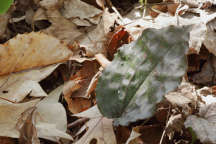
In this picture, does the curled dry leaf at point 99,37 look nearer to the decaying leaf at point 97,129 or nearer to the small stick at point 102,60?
the small stick at point 102,60

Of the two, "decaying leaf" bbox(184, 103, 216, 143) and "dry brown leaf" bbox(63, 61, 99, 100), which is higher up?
"dry brown leaf" bbox(63, 61, 99, 100)

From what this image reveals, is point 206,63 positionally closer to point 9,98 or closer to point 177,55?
point 177,55

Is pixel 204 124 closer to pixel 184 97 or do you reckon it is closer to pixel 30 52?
pixel 184 97

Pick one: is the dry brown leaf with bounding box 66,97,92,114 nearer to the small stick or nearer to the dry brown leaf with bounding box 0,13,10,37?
the small stick

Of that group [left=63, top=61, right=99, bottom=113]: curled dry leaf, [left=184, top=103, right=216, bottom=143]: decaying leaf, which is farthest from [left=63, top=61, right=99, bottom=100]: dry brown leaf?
[left=184, top=103, right=216, bottom=143]: decaying leaf

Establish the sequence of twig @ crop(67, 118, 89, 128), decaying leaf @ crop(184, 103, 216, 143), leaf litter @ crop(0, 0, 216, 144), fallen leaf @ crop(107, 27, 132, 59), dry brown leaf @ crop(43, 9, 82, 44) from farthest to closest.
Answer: dry brown leaf @ crop(43, 9, 82, 44)
fallen leaf @ crop(107, 27, 132, 59)
twig @ crop(67, 118, 89, 128)
leaf litter @ crop(0, 0, 216, 144)
decaying leaf @ crop(184, 103, 216, 143)

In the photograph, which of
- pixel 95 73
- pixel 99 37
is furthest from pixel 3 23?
pixel 95 73

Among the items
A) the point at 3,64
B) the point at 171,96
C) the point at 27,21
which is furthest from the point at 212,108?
the point at 27,21

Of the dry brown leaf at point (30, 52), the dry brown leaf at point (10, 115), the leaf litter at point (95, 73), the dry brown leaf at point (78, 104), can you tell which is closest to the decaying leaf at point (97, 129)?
the leaf litter at point (95, 73)
